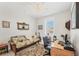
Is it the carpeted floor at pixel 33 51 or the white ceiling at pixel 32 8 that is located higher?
the white ceiling at pixel 32 8

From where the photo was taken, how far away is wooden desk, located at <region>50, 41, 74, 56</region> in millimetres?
1689

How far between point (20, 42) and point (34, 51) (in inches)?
9.8

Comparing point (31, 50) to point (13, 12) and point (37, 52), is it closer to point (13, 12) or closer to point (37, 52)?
point (37, 52)

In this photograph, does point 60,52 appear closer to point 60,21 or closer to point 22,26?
point 60,21

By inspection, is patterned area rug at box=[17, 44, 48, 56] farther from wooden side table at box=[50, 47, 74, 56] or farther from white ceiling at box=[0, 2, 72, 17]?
white ceiling at box=[0, 2, 72, 17]

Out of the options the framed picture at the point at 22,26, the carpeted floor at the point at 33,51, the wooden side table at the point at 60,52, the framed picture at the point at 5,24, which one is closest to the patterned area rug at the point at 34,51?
the carpeted floor at the point at 33,51

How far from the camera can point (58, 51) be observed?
171 cm

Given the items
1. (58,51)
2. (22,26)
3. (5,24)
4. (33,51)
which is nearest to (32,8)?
(22,26)

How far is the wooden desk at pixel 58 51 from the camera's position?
5.54 ft

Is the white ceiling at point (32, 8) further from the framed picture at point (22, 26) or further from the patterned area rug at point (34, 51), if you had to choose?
the patterned area rug at point (34, 51)

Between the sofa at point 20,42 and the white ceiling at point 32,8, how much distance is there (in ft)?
1.16

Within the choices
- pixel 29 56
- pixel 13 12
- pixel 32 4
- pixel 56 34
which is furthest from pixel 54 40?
pixel 13 12

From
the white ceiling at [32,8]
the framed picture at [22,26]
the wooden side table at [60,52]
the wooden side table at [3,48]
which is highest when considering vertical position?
the white ceiling at [32,8]

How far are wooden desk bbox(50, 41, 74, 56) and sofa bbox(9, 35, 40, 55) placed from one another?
0.82 feet
